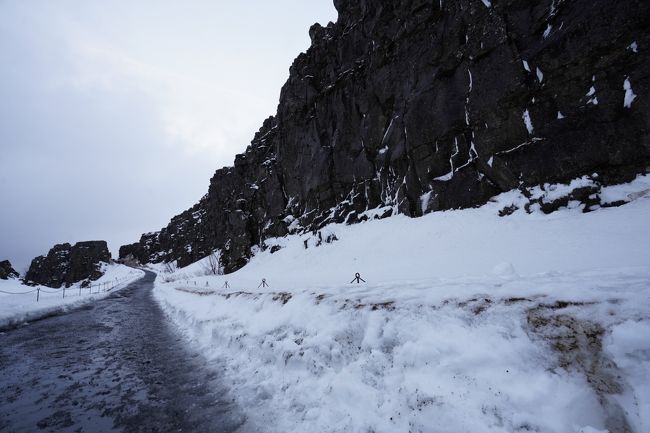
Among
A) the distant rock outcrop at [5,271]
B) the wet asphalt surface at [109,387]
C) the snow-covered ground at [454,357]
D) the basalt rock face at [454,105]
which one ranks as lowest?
the wet asphalt surface at [109,387]

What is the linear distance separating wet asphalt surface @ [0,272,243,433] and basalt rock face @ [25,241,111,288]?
5369 inches

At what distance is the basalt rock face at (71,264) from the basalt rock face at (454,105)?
113 m

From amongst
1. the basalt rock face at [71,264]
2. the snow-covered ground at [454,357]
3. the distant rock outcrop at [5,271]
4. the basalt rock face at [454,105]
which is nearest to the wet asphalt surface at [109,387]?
the snow-covered ground at [454,357]

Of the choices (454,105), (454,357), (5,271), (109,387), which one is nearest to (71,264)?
(5,271)

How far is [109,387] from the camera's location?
581cm

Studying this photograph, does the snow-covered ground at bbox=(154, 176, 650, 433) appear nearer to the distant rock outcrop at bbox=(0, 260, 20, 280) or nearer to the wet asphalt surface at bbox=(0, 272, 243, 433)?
the wet asphalt surface at bbox=(0, 272, 243, 433)

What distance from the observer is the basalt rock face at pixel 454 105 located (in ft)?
46.9

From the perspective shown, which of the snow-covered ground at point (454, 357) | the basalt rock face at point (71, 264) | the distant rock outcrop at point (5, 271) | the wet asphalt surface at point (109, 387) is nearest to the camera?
the snow-covered ground at point (454, 357)

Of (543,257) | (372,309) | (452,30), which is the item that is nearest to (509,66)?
(452,30)

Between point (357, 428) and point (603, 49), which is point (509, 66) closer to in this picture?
point (603, 49)

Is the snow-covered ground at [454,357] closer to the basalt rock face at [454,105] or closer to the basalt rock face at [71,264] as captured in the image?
the basalt rock face at [454,105]

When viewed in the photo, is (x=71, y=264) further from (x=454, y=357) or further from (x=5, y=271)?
(x=454, y=357)

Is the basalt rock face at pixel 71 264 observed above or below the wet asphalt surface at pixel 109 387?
above

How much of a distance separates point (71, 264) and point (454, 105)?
520ft
